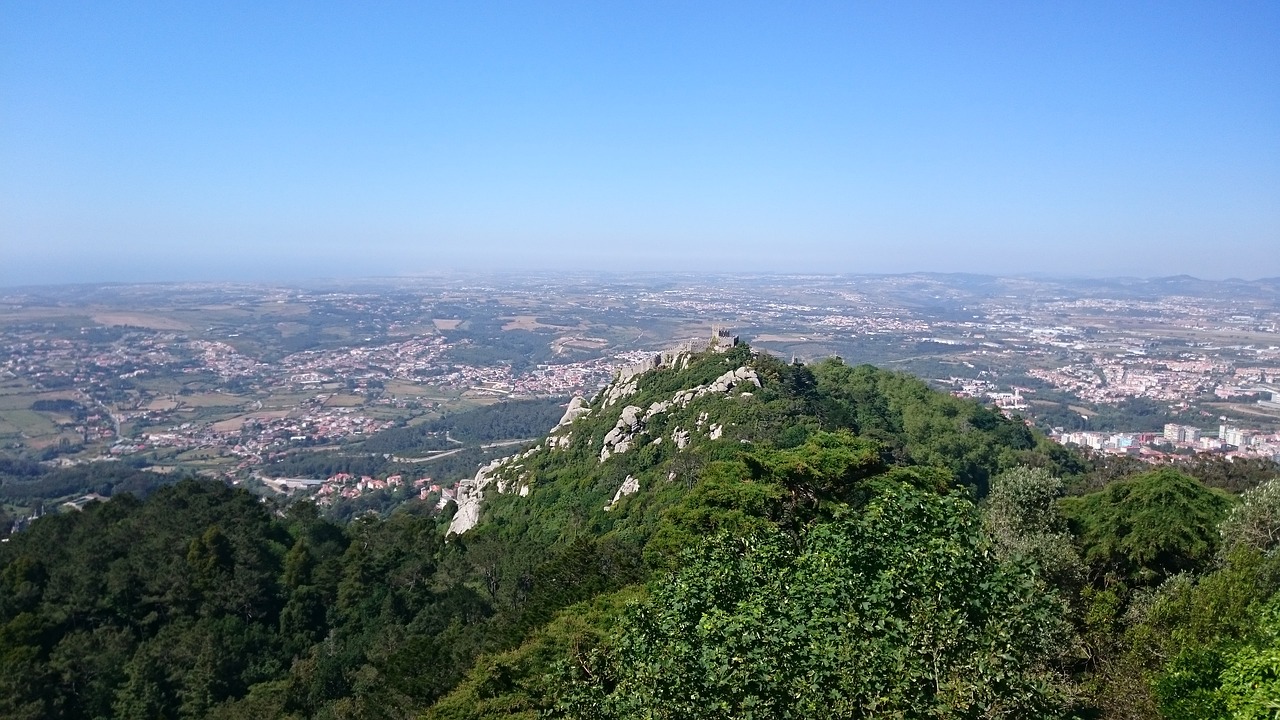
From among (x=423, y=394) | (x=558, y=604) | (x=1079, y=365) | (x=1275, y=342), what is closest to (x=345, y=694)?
(x=558, y=604)

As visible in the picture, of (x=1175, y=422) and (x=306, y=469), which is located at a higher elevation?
(x=1175, y=422)

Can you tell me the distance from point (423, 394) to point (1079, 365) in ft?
315

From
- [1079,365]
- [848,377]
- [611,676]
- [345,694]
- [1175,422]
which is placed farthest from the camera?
[1079,365]

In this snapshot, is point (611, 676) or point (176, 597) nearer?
point (611, 676)

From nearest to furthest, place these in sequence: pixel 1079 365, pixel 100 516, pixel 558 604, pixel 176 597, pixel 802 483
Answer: pixel 802 483
pixel 558 604
pixel 176 597
pixel 100 516
pixel 1079 365

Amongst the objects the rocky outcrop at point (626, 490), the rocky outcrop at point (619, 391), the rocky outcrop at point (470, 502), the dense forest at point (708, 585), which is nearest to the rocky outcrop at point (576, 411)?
the rocky outcrop at point (619, 391)

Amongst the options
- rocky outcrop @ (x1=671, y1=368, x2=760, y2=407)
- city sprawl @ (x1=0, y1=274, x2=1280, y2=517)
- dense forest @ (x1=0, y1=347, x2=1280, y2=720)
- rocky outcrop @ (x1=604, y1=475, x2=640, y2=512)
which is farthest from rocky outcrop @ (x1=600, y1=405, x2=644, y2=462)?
city sprawl @ (x1=0, y1=274, x2=1280, y2=517)

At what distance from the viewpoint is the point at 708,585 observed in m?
8.96

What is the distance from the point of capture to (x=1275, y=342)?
115 meters

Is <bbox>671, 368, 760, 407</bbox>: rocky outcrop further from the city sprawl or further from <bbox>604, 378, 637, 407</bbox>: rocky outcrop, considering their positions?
the city sprawl

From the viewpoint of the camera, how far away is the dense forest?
7.62 meters

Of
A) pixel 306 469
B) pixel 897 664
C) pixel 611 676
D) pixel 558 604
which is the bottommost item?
pixel 306 469

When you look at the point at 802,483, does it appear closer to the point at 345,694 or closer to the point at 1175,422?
the point at 345,694

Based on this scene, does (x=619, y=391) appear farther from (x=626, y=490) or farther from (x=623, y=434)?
(x=626, y=490)
